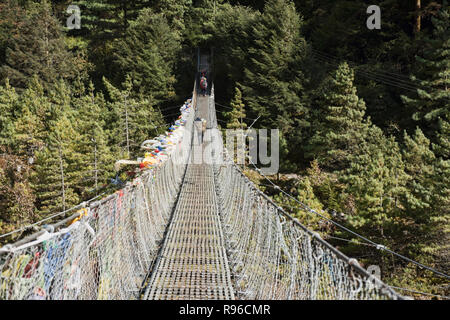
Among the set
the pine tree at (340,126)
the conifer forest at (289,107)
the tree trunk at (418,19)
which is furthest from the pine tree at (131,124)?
the tree trunk at (418,19)

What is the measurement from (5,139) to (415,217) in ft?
63.4

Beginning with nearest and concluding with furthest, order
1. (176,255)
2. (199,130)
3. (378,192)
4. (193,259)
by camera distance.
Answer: (193,259) < (176,255) < (199,130) < (378,192)

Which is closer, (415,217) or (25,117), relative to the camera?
(415,217)

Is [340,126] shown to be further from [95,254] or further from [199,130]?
[95,254]

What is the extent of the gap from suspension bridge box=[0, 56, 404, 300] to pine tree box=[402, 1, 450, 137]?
1334 centimetres

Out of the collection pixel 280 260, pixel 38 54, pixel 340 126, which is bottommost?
pixel 280 260

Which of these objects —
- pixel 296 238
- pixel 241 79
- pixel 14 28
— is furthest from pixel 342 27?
pixel 14 28

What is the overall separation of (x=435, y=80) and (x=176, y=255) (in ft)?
52.3

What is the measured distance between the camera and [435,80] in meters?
16.5

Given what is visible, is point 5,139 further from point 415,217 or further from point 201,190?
point 415,217

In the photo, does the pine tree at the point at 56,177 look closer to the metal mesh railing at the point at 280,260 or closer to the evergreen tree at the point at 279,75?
the evergreen tree at the point at 279,75

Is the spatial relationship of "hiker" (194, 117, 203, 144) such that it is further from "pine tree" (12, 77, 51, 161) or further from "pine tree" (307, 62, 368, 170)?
"pine tree" (12, 77, 51, 161)

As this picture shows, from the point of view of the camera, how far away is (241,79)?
76.9 ft

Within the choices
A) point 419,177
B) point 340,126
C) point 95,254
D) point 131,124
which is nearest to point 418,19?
point 340,126
